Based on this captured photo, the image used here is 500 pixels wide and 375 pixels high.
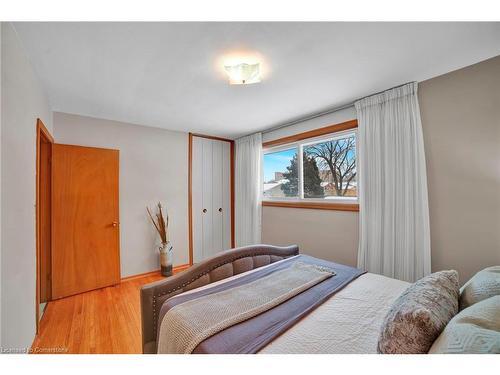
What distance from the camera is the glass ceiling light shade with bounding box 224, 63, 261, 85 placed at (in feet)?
5.79

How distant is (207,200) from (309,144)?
214 centimetres

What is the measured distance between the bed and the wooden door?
203 cm

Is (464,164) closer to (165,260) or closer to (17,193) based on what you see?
(17,193)

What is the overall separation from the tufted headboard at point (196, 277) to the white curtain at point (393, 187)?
108 cm

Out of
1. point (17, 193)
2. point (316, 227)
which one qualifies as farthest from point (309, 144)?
point (17, 193)

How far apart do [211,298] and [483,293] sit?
4.65 ft

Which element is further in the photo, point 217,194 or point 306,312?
point 217,194

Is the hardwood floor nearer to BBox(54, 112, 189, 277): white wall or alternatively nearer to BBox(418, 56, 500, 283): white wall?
BBox(54, 112, 189, 277): white wall

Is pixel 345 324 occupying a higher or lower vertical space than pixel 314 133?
lower

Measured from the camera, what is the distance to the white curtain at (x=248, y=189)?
385 cm

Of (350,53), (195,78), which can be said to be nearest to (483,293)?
(350,53)

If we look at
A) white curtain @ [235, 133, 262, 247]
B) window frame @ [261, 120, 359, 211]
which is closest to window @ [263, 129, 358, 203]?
window frame @ [261, 120, 359, 211]

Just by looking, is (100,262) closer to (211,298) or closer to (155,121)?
(155,121)

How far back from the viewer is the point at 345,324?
117 cm
